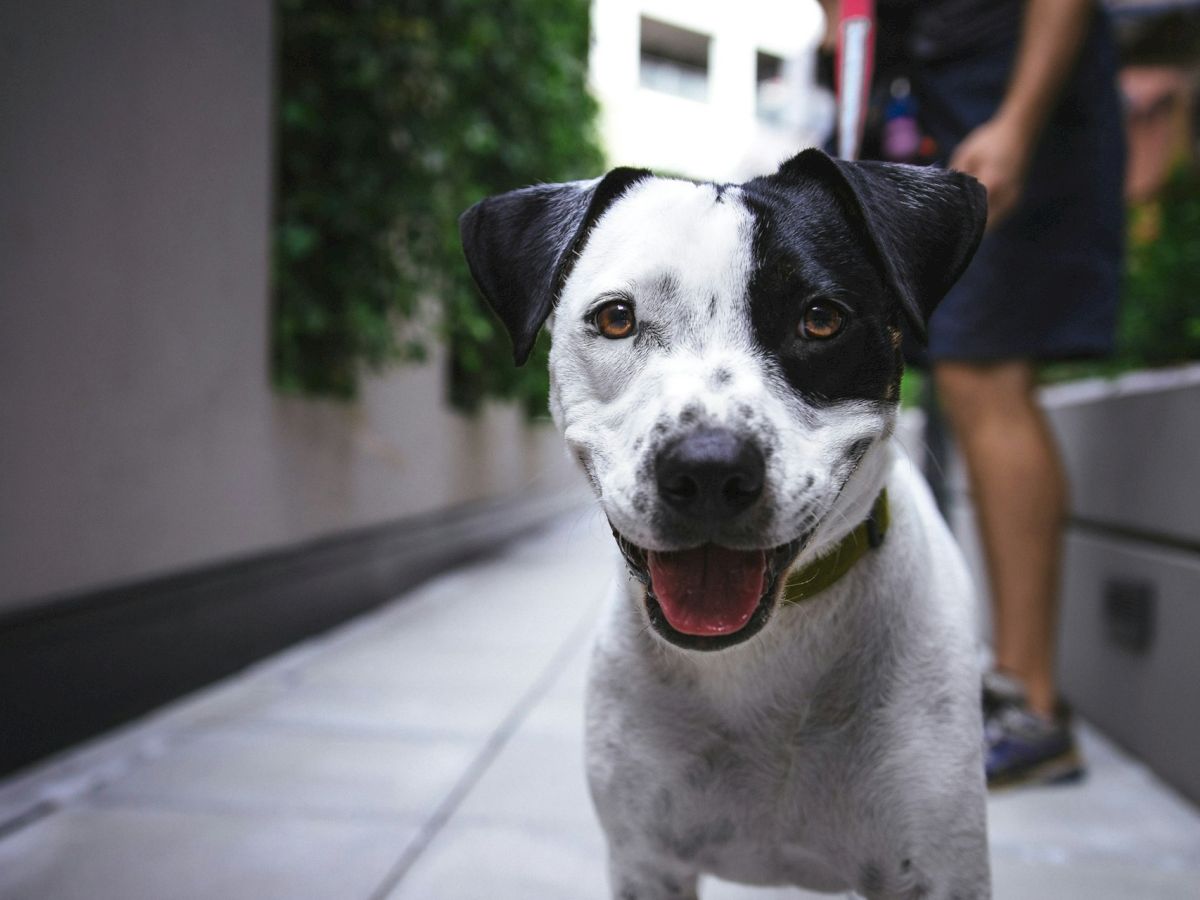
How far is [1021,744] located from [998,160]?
146cm

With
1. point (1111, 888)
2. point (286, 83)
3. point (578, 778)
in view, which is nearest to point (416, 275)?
point (286, 83)

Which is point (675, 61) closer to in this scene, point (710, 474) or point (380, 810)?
point (380, 810)

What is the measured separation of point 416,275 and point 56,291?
203 centimetres

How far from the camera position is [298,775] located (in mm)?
2658

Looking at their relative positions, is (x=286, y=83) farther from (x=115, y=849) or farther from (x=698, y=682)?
(x=698, y=682)

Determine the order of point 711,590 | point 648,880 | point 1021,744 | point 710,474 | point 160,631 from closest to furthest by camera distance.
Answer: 1. point 710,474
2. point 711,590
3. point 648,880
4. point 1021,744
5. point 160,631

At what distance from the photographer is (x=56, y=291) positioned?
2600mm

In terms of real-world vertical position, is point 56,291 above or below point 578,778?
above

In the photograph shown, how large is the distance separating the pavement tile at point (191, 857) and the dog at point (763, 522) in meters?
0.89

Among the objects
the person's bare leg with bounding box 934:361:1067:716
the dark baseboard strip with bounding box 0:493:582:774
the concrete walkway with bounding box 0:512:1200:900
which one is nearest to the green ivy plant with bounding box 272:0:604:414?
the dark baseboard strip with bounding box 0:493:582:774

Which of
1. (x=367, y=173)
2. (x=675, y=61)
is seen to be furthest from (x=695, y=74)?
(x=367, y=173)

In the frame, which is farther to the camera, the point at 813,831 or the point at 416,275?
the point at 416,275

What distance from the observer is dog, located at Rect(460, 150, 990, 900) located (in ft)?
4.07

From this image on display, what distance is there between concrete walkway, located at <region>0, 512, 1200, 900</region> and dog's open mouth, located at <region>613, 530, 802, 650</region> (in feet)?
1.17
